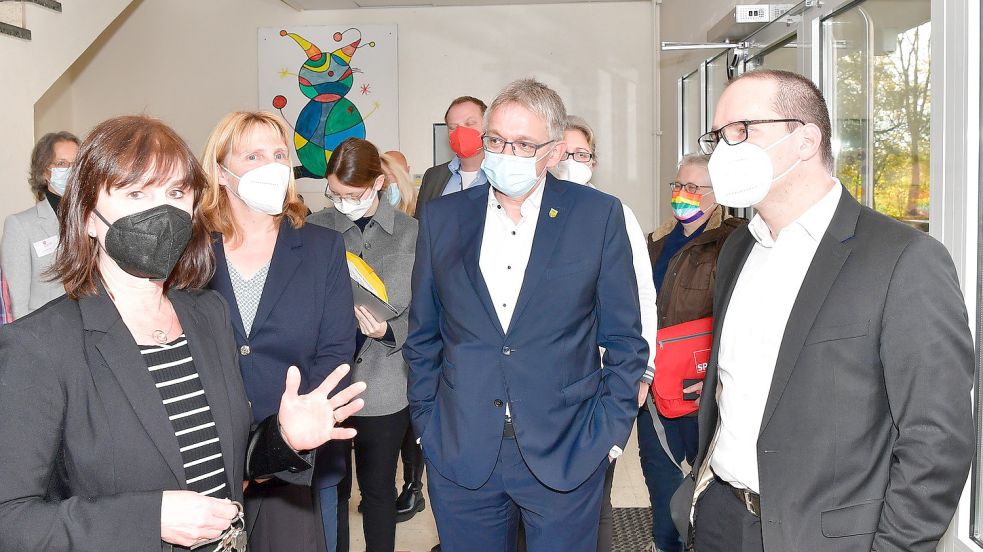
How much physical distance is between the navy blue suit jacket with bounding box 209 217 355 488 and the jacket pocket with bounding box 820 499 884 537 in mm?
1387

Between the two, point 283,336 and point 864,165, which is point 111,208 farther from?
point 864,165

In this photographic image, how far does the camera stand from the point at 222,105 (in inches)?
296

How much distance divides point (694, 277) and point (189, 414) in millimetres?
2054

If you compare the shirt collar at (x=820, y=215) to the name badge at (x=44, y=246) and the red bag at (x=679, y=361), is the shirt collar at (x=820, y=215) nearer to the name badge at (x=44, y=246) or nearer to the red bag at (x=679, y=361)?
the red bag at (x=679, y=361)

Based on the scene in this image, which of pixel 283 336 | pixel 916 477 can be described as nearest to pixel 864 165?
pixel 916 477

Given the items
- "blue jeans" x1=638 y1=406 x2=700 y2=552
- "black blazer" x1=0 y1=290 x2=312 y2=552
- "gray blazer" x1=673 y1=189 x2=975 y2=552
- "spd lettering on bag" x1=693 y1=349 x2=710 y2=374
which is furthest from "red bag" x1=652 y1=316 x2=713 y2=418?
"black blazer" x1=0 y1=290 x2=312 y2=552

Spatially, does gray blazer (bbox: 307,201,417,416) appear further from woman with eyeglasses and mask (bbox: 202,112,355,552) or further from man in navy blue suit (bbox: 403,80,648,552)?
man in navy blue suit (bbox: 403,80,648,552)

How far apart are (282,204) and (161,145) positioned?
0.96m

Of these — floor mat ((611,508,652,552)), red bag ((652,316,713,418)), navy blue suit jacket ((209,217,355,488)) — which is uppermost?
navy blue suit jacket ((209,217,355,488))

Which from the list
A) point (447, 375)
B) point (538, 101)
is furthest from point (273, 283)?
point (538, 101)

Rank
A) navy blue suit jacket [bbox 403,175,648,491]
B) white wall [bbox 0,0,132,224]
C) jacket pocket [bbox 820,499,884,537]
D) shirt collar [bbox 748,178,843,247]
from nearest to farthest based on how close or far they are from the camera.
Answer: jacket pocket [bbox 820,499,884,537], shirt collar [bbox 748,178,843,247], navy blue suit jacket [bbox 403,175,648,491], white wall [bbox 0,0,132,224]

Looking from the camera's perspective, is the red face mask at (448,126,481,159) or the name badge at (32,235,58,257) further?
the red face mask at (448,126,481,159)

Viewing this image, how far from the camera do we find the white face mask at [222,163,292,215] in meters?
2.40

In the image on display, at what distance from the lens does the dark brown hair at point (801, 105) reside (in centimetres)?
176
